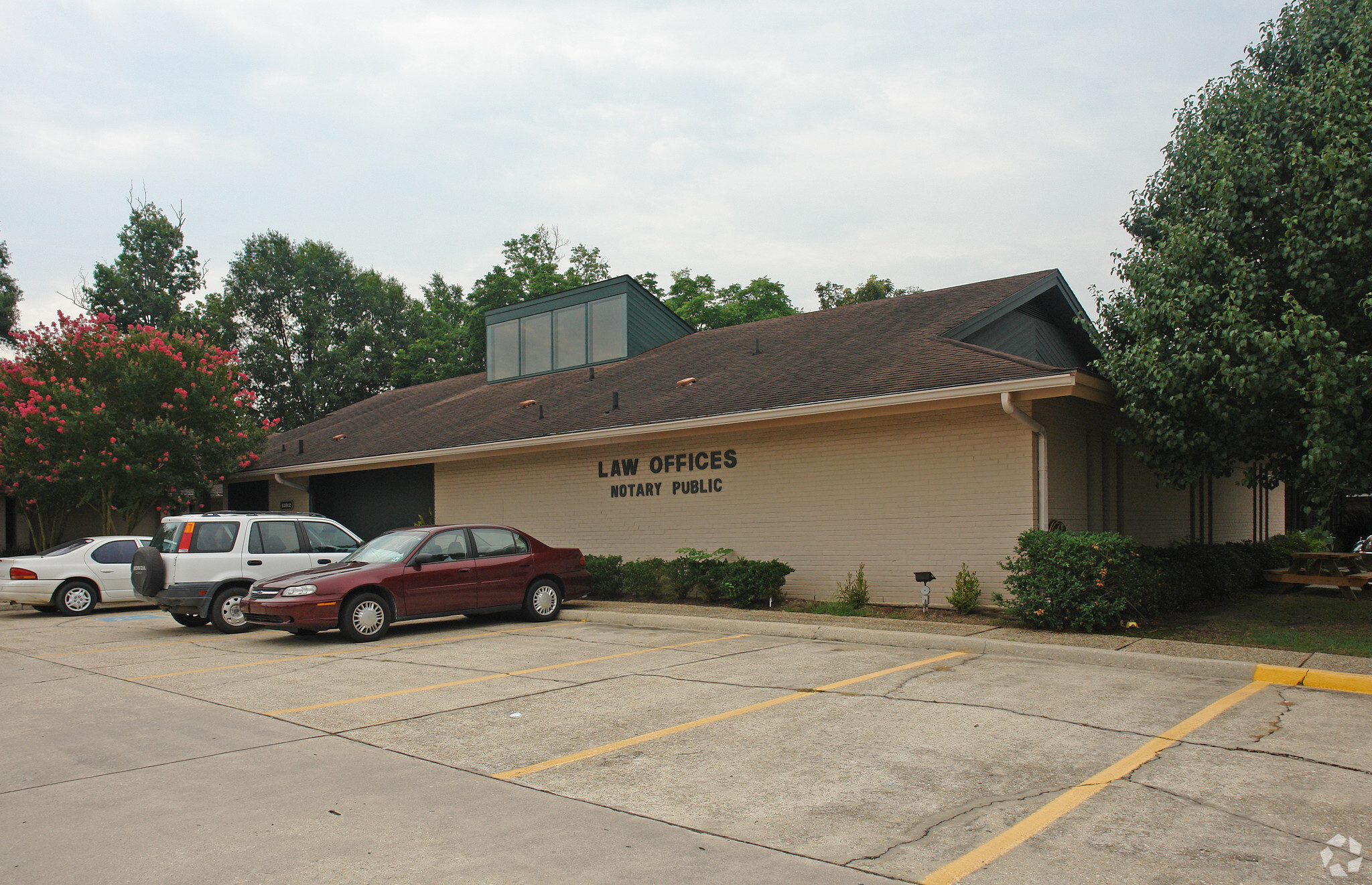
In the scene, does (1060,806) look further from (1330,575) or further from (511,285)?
(511,285)

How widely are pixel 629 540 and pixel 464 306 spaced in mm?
32441

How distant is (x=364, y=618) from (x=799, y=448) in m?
7.09

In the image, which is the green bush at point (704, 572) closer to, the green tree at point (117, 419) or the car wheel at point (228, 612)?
the car wheel at point (228, 612)

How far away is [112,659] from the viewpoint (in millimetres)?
11125

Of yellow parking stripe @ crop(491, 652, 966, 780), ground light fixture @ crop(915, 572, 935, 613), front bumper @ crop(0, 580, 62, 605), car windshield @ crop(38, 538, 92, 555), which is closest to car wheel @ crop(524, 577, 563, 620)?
ground light fixture @ crop(915, 572, 935, 613)

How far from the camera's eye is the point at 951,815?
4938 mm

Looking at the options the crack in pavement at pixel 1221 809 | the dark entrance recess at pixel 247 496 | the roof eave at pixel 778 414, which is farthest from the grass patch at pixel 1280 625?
the dark entrance recess at pixel 247 496

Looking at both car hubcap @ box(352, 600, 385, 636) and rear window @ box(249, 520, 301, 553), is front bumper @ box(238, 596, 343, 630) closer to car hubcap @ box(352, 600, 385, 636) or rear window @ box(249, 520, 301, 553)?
car hubcap @ box(352, 600, 385, 636)

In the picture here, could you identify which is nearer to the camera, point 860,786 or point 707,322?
point 860,786

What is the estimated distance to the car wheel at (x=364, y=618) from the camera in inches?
466

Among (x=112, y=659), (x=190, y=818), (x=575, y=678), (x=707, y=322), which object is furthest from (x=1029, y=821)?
(x=707, y=322)

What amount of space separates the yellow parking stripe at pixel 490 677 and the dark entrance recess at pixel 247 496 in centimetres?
1999

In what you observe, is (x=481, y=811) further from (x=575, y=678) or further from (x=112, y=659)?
(x=112, y=659)

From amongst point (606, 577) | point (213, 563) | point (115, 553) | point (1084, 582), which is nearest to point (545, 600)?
point (606, 577)
